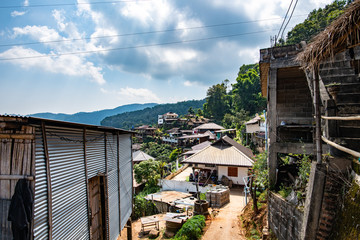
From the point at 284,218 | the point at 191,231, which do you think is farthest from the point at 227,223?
the point at 284,218

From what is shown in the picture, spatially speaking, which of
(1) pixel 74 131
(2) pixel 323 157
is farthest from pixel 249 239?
(1) pixel 74 131

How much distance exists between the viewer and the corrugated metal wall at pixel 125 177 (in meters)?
9.98

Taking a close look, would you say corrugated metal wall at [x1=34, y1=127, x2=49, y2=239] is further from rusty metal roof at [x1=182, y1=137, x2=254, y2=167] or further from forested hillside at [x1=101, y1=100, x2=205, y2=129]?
forested hillside at [x1=101, y1=100, x2=205, y2=129]

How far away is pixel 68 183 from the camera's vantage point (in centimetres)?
543

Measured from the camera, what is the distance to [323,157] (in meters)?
4.63

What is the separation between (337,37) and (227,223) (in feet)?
33.5

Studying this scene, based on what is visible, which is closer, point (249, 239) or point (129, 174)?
point (249, 239)

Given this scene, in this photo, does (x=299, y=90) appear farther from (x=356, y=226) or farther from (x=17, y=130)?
(x=17, y=130)

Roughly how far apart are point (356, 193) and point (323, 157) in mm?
1132

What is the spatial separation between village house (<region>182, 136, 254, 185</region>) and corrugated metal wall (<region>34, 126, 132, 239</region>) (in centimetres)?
1119

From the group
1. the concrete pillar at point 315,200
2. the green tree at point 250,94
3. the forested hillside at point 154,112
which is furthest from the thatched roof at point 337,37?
the forested hillside at point 154,112

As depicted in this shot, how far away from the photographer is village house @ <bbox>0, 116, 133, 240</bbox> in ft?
13.4

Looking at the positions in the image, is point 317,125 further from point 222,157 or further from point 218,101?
point 218,101

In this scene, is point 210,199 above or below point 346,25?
below
